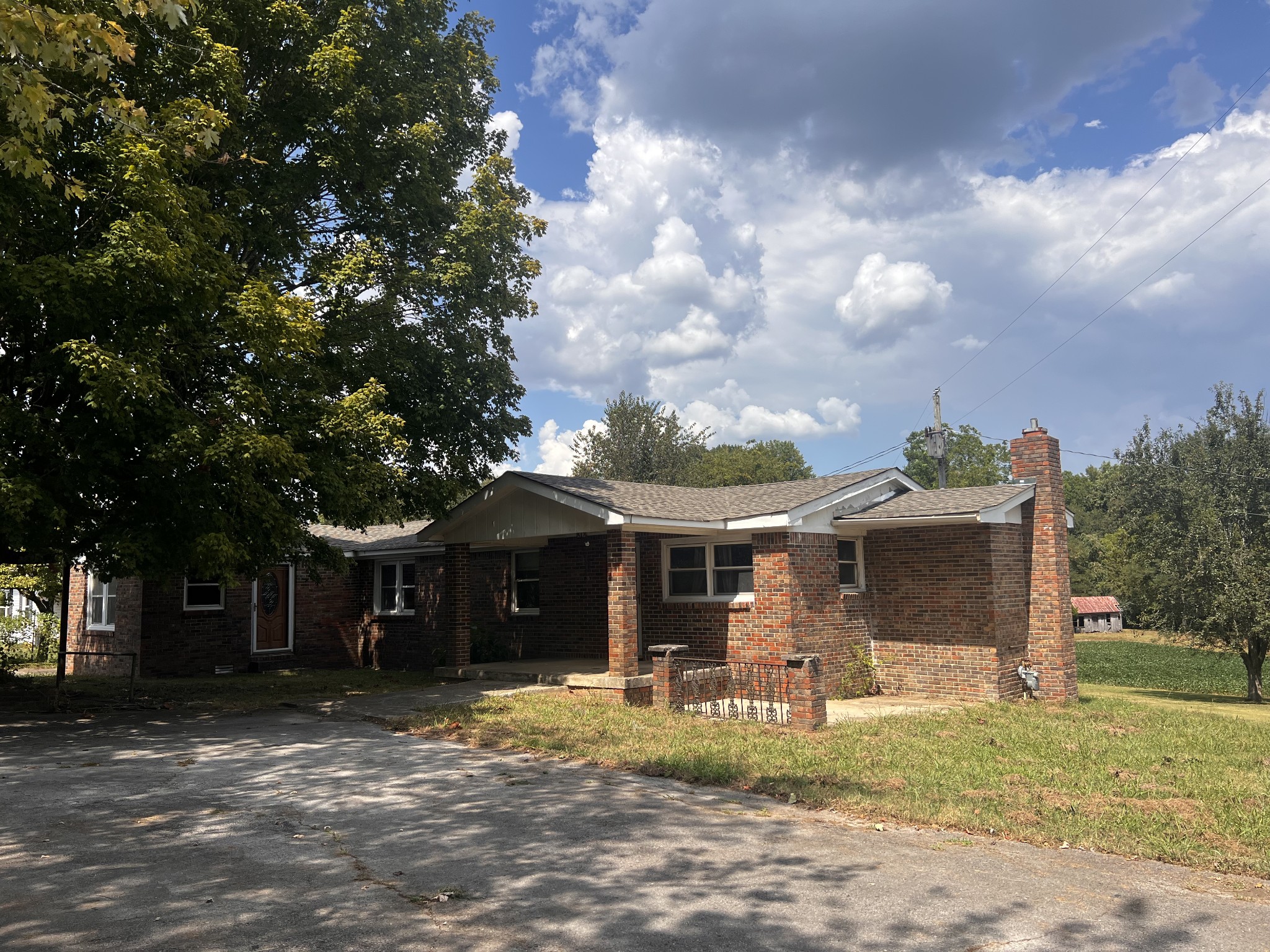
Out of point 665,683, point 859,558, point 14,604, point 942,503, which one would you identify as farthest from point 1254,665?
point 14,604

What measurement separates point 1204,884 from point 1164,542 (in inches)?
819

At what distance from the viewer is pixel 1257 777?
30.4 feet

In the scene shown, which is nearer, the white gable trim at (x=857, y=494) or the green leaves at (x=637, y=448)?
the white gable trim at (x=857, y=494)

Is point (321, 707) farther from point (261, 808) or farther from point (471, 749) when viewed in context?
point (261, 808)

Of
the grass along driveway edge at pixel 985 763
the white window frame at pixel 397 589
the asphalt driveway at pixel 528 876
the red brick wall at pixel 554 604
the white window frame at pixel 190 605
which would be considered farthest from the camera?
the white window frame at pixel 397 589

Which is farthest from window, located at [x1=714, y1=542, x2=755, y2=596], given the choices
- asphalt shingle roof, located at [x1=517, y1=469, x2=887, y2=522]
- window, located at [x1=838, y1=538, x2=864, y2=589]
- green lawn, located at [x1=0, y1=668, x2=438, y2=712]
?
green lawn, located at [x1=0, y1=668, x2=438, y2=712]

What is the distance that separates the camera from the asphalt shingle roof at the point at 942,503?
48.7ft

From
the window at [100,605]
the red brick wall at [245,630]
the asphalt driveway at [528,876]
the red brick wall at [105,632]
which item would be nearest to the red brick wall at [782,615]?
the asphalt driveway at [528,876]

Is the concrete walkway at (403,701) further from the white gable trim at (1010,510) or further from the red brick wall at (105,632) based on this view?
the red brick wall at (105,632)

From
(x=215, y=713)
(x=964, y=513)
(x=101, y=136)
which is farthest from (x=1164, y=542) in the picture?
(x=101, y=136)

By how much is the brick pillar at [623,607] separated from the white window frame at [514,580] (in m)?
5.34

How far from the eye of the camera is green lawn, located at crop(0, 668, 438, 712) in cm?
1538

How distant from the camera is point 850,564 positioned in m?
16.5

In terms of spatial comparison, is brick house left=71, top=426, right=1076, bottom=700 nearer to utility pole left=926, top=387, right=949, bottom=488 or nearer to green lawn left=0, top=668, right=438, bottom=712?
green lawn left=0, top=668, right=438, bottom=712
